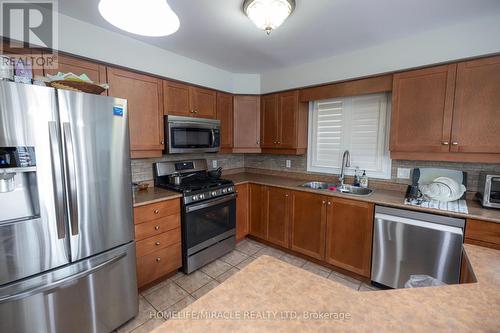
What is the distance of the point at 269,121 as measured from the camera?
321cm

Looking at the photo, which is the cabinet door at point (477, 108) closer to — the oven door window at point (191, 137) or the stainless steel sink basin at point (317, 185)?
the stainless steel sink basin at point (317, 185)

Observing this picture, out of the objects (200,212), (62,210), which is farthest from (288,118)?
(62,210)

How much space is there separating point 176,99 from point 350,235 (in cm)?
243

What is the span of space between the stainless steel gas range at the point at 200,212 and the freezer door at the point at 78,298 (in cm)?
65

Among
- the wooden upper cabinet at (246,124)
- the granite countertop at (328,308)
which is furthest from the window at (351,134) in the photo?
the granite countertop at (328,308)

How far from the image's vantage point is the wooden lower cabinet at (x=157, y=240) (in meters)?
2.00

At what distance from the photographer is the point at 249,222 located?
3.17 meters

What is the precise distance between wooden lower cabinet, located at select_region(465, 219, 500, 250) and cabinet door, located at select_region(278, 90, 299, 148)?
1874 mm

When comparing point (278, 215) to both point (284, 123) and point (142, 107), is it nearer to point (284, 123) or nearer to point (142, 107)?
point (284, 123)

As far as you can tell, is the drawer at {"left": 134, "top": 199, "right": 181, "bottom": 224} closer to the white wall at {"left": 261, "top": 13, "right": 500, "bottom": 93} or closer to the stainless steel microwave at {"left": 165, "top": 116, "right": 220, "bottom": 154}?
the stainless steel microwave at {"left": 165, "top": 116, "right": 220, "bottom": 154}

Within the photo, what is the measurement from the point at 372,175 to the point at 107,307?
2.91 meters

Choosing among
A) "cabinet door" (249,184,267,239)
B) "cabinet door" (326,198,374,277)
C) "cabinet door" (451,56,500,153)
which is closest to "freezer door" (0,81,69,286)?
"cabinet door" (249,184,267,239)

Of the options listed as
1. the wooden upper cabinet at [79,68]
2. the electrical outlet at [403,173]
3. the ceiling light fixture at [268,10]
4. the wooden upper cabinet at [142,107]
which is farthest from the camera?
the electrical outlet at [403,173]

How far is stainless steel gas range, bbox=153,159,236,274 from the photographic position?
7.61 ft
